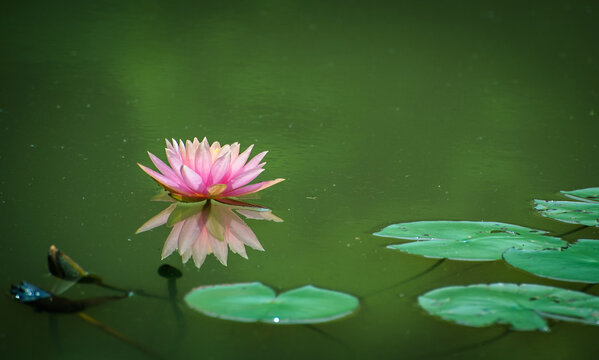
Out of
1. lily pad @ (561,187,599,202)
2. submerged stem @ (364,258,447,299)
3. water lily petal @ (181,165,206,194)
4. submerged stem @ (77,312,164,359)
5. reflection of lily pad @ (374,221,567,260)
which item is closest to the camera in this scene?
submerged stem @ (77,312,164,359)

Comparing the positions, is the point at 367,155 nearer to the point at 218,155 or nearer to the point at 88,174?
the point at 218,155

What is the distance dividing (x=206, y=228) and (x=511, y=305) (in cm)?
62

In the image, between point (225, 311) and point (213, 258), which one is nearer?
point (225, 311)

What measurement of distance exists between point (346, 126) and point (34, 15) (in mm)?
2720

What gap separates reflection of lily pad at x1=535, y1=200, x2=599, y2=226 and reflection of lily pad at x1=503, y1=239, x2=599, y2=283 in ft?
0.47

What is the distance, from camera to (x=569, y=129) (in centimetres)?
224

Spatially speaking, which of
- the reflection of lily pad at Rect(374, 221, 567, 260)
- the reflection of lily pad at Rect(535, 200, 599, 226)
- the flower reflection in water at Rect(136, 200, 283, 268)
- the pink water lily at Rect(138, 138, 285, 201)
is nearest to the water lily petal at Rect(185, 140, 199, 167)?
the pink water lily at Rect(138, 138, 285, 201)

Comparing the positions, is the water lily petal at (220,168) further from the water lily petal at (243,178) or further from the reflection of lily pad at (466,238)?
the reflection of lily pad at (466,238)

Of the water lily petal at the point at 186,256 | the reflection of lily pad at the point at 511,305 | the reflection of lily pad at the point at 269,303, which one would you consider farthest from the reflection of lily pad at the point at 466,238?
the water lily petal at the point at 186,256

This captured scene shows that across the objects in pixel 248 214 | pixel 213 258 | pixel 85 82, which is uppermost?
pixel 85 82

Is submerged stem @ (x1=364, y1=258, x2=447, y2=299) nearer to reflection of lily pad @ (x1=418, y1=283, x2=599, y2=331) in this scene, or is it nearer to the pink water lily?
reflection of lily pad @ (x1=418, y1=283, x2=599, y2=331)

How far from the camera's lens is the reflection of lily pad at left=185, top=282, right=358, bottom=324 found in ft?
3.18

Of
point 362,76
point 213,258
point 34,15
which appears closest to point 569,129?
point 362,76

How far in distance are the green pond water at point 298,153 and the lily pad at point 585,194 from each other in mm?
53
